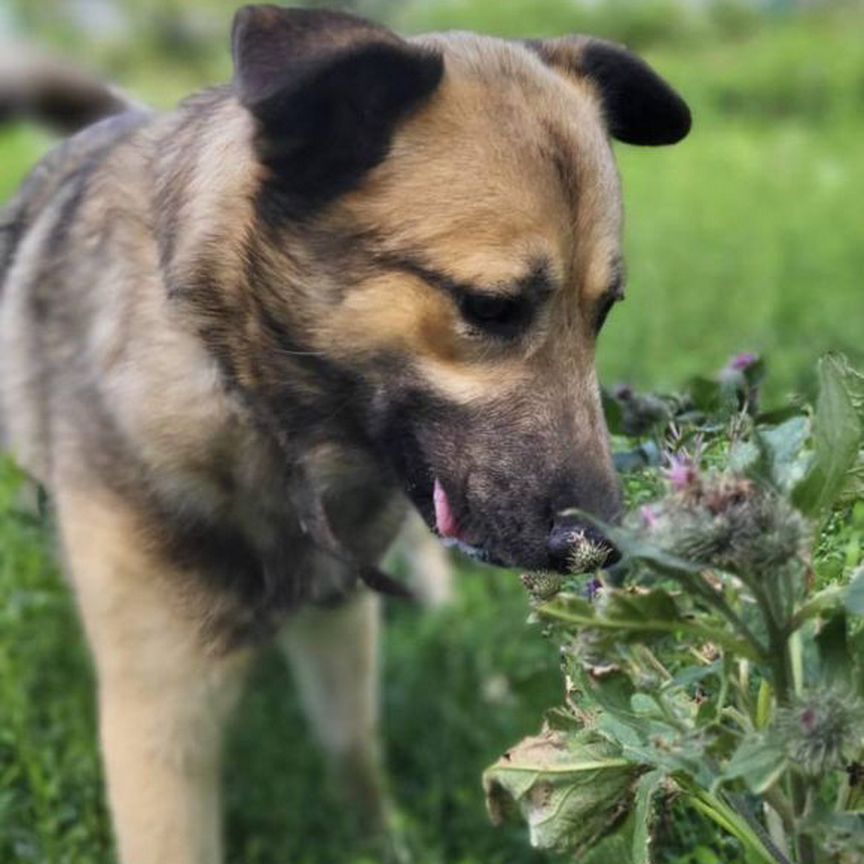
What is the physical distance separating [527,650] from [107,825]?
41.7 inches

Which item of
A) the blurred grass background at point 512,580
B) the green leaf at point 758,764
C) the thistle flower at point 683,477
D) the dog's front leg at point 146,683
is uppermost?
the thistle flower at point 683,477

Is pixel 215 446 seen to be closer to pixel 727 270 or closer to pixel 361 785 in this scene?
pixel 361 785

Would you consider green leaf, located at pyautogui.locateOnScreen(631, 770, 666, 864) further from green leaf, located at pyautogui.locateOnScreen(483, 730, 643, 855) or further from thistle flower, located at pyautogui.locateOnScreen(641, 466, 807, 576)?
thistle flower, located at pyautogui.locateOnScreen(641, 466, 807, 576)

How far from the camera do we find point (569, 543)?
2104 millimetres

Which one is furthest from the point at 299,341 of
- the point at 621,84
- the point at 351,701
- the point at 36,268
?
the point at 351,701

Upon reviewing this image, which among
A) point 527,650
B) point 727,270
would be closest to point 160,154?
point 527,650

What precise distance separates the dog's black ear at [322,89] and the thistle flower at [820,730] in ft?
→ 3.47

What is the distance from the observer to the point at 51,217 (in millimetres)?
3035

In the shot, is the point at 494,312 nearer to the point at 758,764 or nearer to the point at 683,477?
the point at 683,477

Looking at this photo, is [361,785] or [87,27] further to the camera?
[87,27]

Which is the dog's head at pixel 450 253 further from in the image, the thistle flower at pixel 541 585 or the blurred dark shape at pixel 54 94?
the blurred dark shape at pixel 54 94

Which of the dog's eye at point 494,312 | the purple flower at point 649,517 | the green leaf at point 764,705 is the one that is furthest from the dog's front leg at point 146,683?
the purple flower at point 649,517

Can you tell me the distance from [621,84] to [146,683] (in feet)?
4.15

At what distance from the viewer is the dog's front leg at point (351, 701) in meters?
3.51
